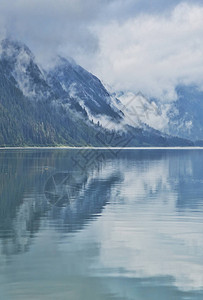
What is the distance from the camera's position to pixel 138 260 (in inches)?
1582

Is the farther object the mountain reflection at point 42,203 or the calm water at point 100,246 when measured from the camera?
the mountain reflection at point 42,203

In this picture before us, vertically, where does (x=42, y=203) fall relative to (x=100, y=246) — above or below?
above

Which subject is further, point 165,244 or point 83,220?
point 83,220

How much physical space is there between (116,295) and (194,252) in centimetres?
1329

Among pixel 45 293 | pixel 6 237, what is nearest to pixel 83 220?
pixel 6 237

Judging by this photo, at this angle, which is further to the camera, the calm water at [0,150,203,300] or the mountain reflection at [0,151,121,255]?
the mountain reflection at [0,151,121,255]

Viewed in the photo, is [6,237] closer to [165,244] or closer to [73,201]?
[165,244]

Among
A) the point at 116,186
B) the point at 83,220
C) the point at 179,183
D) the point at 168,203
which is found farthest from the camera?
the point at 179,183

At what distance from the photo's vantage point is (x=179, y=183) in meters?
114

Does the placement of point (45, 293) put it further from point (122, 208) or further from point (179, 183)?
point (179, 183)

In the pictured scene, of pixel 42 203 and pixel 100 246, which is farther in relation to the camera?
pixel 42 203

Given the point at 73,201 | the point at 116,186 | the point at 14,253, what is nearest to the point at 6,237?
the point at 14,253

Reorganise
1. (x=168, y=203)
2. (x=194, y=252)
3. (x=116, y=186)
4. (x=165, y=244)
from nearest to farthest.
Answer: (x=194, y=252) → (x=165, y=244) → (x=168, y=203) → (x=116, y=186)

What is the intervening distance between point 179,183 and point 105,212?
5126cm
